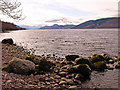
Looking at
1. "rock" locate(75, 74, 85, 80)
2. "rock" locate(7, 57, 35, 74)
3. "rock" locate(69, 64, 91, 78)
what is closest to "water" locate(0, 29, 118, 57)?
"rock" locate(69, 64, 91, 78)

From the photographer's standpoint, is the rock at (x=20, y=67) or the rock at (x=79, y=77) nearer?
the rock at (x=20, y=67)

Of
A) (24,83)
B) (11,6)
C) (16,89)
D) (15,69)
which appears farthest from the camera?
(11,6)

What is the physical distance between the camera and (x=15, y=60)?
1133 centimetres

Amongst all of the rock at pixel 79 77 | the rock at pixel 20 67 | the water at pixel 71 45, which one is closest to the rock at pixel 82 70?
the rock at pixel 79 77

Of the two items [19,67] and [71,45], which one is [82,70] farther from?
[71,45]

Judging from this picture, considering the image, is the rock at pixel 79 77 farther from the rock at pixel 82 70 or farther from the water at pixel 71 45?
the water at pixel 71 45

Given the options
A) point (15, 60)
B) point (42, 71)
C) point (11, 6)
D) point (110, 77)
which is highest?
point (11, 6)

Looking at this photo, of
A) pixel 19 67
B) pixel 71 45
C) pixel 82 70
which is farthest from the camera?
pixel 71 45

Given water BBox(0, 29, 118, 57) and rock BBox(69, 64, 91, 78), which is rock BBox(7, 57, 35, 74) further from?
water BBox(0, 29, 118, 57)

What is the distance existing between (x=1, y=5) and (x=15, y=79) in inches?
437

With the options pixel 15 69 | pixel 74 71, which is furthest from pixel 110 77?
pixel 15 69

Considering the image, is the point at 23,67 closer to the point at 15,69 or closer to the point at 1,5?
the point at 15,69

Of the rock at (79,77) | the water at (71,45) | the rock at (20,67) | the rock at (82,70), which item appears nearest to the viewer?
the rock at (20,67)

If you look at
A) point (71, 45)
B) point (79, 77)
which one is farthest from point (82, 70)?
point (71, 45)
